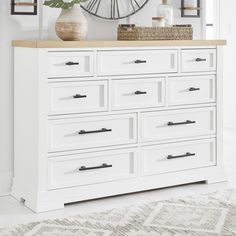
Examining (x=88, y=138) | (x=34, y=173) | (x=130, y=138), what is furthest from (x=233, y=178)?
(x=34, y=173)

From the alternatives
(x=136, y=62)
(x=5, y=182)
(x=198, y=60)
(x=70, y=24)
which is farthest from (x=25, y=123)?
(x=198, y=60)

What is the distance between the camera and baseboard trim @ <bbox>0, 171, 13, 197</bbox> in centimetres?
370

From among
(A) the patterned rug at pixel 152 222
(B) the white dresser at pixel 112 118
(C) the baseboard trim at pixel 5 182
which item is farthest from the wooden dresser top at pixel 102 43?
(A) the patterned rug at pixel 152 222

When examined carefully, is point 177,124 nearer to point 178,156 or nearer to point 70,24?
point 178,156

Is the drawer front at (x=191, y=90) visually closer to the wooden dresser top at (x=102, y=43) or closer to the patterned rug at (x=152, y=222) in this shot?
the wooden dresser top at (x=102, y=43)

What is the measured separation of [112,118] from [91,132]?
0.17 metres

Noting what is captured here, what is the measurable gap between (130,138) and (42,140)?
608mm

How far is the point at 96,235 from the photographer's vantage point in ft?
9.60

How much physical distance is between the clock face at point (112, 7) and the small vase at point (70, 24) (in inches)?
15.2

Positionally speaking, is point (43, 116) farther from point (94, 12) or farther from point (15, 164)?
point (94, 12)

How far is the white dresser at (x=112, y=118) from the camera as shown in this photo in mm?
3328

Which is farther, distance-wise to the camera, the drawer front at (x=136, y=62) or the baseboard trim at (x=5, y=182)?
the baseboard trim at (x=5, y=182)

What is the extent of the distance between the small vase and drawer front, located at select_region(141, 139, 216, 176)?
0.86 meters

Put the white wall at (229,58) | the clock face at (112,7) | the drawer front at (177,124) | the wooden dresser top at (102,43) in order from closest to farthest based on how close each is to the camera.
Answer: the wooden dresser top at (102,43) → the drawer front at (177,124) → the clock face at (112,7) → the white wall at (229,58)
